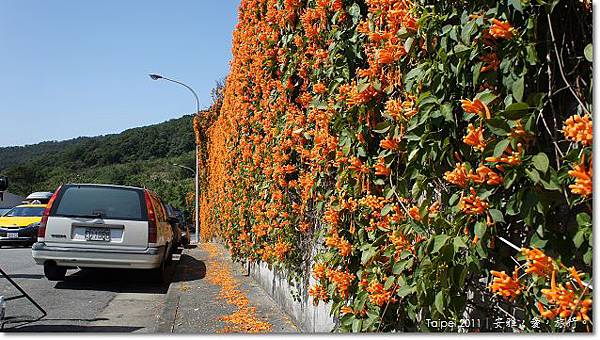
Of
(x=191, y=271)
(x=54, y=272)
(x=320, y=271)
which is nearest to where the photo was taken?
(x=320, y=271)

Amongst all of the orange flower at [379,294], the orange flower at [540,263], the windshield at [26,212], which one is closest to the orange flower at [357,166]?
the orange flower at [379,294]

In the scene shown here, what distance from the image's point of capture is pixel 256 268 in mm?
5871

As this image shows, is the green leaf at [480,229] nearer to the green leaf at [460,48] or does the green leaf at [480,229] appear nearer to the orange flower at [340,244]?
the green leaf at [460,48]

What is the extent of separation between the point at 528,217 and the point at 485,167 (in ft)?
0.51

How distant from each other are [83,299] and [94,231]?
0.56 m

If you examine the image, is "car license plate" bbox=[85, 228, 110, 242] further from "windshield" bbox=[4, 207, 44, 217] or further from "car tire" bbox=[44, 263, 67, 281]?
"car tire" bbox=[44, 263, 67, 281]

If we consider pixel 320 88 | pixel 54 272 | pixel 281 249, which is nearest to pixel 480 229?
pixel 320 88

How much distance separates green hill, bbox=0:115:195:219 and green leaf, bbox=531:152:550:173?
2.12 m

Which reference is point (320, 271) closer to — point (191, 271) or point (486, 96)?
point (486, 96)

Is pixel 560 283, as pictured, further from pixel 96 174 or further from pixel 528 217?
pixel 96 174

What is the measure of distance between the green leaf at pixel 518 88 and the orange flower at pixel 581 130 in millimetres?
166

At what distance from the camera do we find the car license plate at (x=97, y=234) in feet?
15.4

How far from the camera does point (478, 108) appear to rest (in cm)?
140

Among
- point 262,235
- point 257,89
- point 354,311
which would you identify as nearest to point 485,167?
point 354,311
